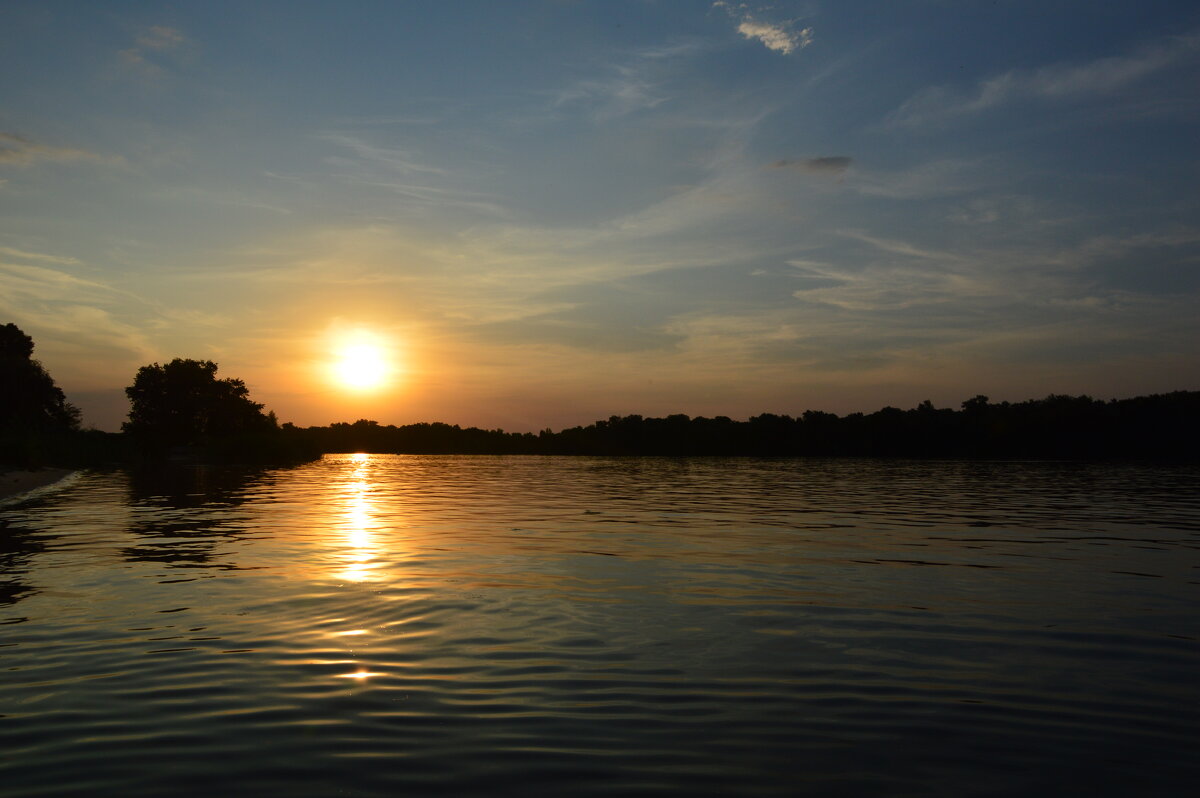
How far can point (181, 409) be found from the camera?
399 feet

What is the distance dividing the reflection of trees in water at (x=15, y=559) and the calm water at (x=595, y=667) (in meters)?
0.12

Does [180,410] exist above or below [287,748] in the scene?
above

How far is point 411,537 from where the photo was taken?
26344 millimetres

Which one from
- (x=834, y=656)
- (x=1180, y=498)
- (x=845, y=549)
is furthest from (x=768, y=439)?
(x=834, y=656)

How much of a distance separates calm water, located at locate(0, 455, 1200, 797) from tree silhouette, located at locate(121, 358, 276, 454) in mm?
106652

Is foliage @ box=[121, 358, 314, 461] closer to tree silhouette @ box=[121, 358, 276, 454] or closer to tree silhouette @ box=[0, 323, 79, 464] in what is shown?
tree silhouette @ box=[121, 358, 276, 454]

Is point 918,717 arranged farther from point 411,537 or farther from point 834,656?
point 411,537

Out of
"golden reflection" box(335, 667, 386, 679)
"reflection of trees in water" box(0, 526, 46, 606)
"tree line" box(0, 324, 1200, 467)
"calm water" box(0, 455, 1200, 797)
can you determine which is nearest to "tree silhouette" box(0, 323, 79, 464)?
"tree line" box(0, 324, 1200, 467)

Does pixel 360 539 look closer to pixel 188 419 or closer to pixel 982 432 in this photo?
pixel 188 419

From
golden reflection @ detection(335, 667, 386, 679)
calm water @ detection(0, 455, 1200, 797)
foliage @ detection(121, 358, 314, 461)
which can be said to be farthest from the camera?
foliage @ detection(121, 358, 314, 461)

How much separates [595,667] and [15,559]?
17.5m

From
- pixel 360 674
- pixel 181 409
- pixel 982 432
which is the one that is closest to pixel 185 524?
pixel 360 674

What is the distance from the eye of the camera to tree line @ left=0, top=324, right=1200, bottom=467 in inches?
3433

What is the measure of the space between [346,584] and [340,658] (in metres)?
6.21
